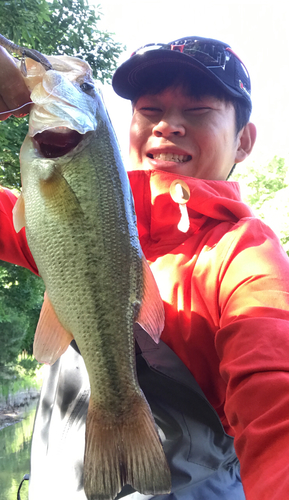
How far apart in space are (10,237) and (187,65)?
4.23 feet

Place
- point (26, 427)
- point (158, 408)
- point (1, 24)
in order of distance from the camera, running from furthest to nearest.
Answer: point (26, 427)
point (1, 24)
point (158, 408)

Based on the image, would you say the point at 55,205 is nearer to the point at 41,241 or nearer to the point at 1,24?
the point at 41,241

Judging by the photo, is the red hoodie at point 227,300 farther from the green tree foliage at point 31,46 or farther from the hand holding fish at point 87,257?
the green tree foliage at point 31,46

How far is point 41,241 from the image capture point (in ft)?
4.81

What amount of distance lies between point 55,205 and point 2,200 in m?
0.91

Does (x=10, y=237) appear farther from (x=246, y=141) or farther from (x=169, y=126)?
(x=246, y=141)

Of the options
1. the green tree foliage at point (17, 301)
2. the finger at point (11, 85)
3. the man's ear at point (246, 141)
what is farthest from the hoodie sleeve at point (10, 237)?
the green tree foliage at point (17, 301)

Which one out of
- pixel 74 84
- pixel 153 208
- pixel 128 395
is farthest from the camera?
pixel 153 208

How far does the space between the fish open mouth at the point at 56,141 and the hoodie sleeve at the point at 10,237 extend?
77 cm

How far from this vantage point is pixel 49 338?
145cm

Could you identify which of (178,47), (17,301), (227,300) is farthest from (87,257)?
(17,301)

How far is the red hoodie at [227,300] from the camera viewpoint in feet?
4.21

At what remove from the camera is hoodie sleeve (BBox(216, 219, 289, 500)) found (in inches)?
48.4

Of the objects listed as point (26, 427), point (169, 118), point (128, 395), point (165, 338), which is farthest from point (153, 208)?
point (26, 427)
